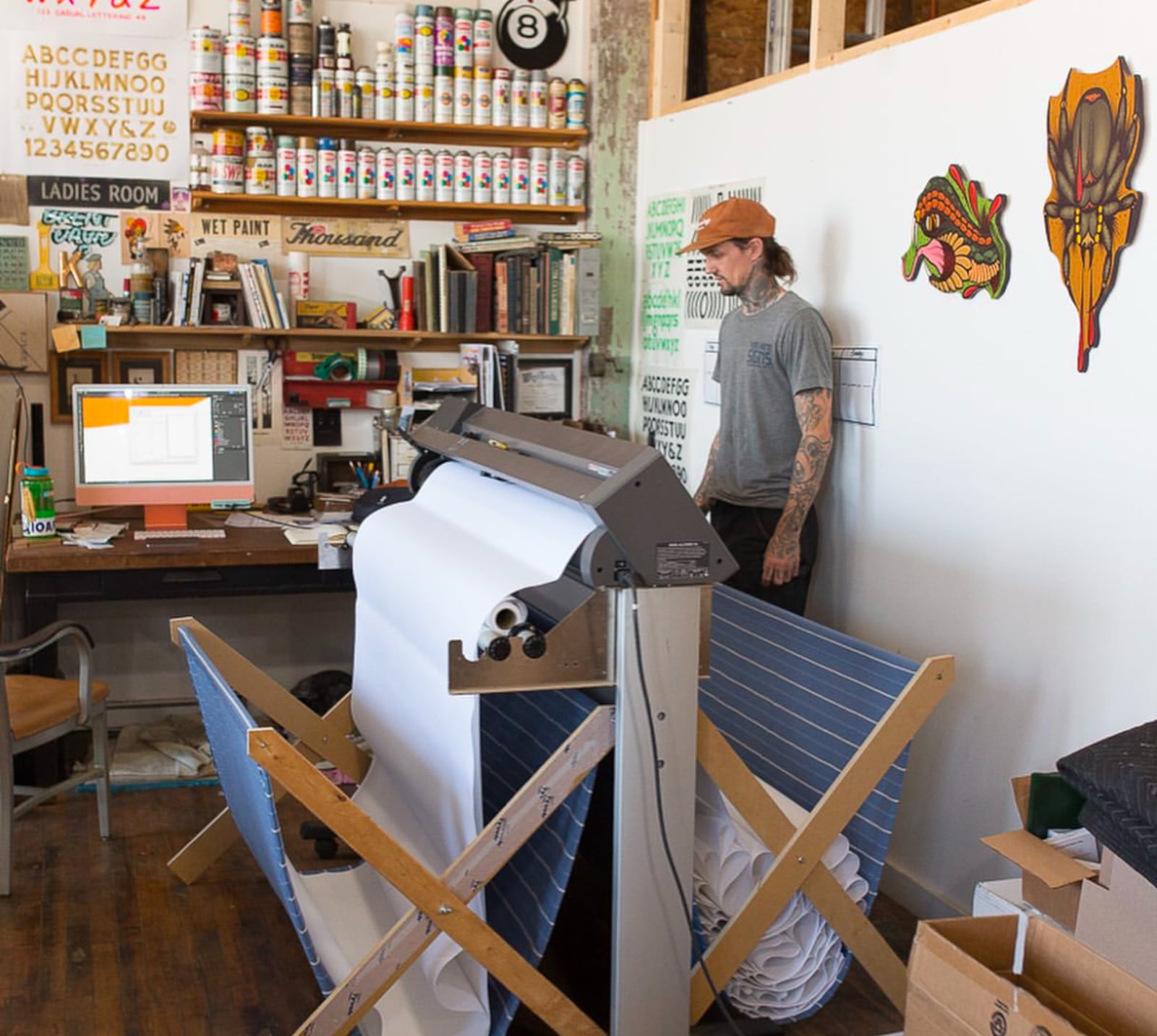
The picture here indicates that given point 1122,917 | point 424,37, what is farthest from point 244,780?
point 424,37

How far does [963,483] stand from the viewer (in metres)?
3.19

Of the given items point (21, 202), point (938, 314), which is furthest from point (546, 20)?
point (938, 314)

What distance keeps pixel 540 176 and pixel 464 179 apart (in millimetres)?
275

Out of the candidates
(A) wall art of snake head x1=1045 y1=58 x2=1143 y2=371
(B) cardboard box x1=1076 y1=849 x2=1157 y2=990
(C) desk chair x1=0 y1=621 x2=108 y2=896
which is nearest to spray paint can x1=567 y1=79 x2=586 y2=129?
(A) wall art of snake head x1=1045 y1=58 x2=1143 y2=371

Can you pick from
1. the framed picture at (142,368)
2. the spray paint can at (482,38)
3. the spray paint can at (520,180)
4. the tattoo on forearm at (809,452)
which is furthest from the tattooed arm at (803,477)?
the framed picture at (142,368)

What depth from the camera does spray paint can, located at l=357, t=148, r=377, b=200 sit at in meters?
4.76

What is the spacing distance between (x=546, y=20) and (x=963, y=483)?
262 centimetres

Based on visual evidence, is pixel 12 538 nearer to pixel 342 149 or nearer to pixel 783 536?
pixel 342 149

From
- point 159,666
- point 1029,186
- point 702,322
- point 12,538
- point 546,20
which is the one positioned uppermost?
point 546,20

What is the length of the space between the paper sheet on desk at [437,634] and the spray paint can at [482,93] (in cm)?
208

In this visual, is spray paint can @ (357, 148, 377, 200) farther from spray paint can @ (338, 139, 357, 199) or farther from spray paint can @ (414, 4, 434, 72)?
spray paint can @ (414, 4, 434, 72)

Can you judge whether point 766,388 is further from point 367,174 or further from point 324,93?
point 324,93

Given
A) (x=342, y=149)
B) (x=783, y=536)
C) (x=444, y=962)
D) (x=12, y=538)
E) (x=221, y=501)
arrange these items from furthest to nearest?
1. (x=342, y=149)
2. (x=221, y=501)
3. (x=12, y=538)
4. (x=783, y=536)
5. (x=444, y=962)

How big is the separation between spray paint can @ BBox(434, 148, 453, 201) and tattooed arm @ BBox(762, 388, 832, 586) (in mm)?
1885
